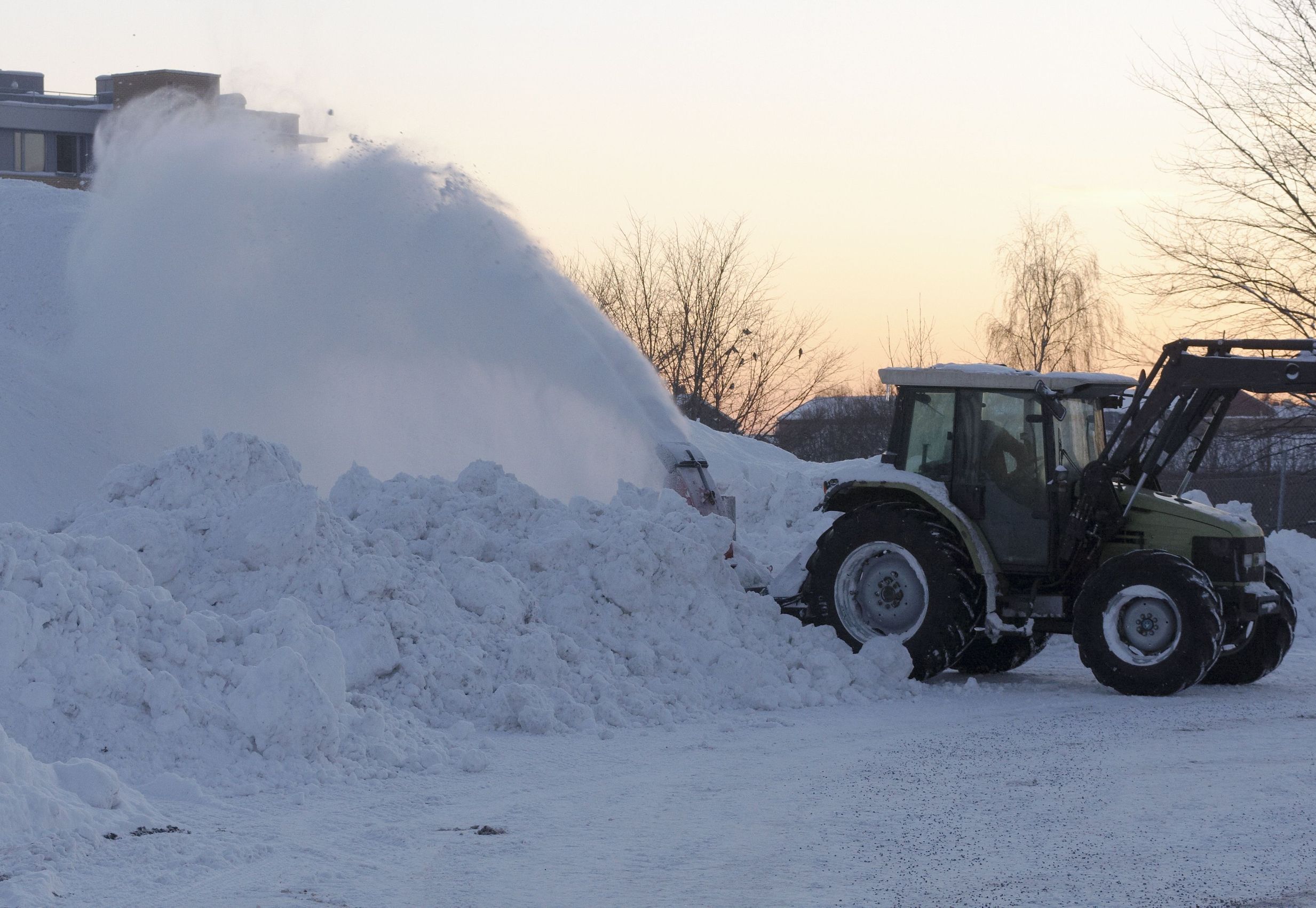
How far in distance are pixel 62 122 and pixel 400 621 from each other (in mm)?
58285

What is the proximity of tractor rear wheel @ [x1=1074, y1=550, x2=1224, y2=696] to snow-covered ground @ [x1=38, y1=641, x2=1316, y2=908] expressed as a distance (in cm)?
91

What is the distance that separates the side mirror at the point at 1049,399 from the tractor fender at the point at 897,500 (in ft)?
3.02

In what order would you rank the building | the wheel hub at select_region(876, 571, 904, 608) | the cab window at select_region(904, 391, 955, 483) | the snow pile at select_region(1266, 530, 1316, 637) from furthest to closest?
the building → the snow pile at select_region(1266, 530, 1316, 637) → the cab window at select_region(904, 391, 955, 483) → the wheel hub at select_region(876, 571, 904, 608)

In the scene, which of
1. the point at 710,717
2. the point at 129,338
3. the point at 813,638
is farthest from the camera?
the point at 129,338

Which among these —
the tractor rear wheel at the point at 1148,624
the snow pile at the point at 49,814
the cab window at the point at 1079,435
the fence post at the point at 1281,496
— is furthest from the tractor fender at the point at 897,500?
the fence post at the point at 1281,496

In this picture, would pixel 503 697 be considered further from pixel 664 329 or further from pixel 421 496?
pixel 664 329

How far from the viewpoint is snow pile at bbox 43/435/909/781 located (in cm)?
652

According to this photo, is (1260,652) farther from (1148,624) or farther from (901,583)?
(901,583)

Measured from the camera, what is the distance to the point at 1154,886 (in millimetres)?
4867

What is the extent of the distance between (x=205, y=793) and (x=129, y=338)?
Result: 14.2m

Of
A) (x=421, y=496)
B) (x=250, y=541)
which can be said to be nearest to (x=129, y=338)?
(x=421, y=496)

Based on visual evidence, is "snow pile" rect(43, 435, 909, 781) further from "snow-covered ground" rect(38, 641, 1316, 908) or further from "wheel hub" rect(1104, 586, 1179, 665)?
"wheel hub" rect(1104, 586, 1179, 665)

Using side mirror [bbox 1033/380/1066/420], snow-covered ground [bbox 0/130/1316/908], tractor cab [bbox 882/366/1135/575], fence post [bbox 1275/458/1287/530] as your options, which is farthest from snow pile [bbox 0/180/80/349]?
fence post [bbox 1275/458/1287/530]

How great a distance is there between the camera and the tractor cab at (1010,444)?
9.82 m
